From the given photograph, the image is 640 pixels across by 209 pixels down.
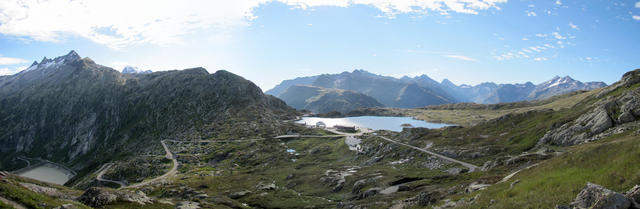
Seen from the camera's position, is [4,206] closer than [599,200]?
No

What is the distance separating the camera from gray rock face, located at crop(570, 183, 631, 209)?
2100 cm

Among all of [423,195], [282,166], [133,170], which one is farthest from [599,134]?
[133,170]

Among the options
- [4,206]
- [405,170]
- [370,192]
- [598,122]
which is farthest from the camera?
[405,170]

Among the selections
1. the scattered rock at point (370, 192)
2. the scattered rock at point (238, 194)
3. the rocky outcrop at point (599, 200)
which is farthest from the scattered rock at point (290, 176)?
the rocky outcrop at point (599, 200)

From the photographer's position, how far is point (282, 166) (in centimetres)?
13350

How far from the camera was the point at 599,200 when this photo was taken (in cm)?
2172

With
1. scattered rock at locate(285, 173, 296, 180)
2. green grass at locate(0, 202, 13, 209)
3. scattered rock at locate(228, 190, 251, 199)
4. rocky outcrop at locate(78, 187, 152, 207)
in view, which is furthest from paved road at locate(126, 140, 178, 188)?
green grass at locate(0, 202, 13, 209)

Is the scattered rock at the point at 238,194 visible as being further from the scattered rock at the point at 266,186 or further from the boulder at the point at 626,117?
the boulder at the point at 626,117

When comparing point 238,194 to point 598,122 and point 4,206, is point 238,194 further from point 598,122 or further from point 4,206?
point 598,122

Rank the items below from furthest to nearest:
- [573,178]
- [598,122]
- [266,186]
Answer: [266,186] < [598,122] < [573,178]

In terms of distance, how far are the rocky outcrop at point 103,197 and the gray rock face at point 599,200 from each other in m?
52.2

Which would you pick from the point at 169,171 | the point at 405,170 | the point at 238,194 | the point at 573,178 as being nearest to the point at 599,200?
the point at 573,178

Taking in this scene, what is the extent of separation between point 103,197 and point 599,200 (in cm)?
5402

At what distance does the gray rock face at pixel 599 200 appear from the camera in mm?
21000
